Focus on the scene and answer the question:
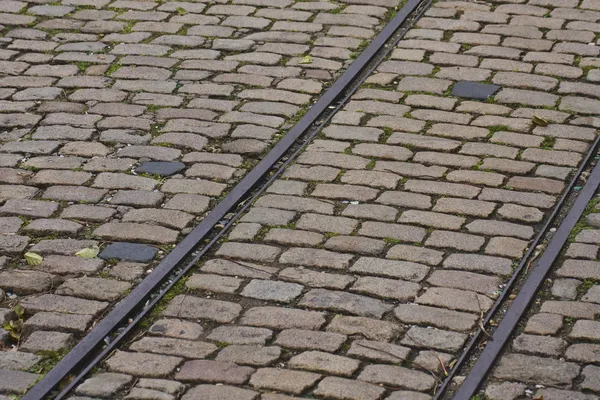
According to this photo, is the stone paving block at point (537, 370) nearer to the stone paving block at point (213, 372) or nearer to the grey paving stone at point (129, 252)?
the stone paving block at point (213, 372)

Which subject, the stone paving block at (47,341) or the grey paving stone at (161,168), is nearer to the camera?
the stone paving block at (47,341)

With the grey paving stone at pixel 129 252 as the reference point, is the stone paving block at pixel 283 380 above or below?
below

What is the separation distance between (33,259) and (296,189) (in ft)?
4.55

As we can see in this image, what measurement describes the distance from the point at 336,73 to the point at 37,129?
1.87 m

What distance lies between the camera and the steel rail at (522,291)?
412 centimetres

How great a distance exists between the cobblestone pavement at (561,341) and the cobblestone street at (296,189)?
0.01 meters

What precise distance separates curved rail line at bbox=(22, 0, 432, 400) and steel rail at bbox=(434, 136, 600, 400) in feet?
4.47

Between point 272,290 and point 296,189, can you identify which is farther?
point 296,189

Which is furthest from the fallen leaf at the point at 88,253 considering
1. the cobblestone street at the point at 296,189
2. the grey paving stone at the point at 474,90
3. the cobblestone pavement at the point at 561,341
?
the grey paving stone at the point at 474,90

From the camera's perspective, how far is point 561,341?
4359mm

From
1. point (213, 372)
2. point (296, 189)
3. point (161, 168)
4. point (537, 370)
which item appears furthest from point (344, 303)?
point (161, 168)

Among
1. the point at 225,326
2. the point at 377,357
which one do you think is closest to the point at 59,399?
the point at 225,326

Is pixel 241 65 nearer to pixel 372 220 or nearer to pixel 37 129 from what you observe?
pixel 37 129

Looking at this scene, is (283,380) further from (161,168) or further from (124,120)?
(124,120)
